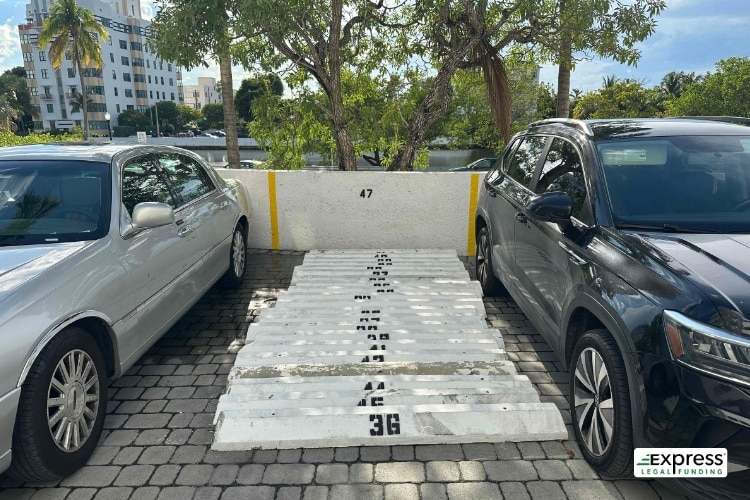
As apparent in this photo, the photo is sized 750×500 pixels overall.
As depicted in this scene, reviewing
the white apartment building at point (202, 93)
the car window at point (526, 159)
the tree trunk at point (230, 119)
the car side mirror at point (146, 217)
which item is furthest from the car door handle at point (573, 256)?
the white apartment building at point (202, 93)

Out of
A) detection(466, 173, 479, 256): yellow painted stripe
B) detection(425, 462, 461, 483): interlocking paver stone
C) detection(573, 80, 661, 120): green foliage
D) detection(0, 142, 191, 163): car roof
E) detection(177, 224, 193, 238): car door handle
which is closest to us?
detection(425, 462, 461, 483): interlocking paver stone

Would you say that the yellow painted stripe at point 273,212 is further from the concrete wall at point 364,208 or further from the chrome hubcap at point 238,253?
the chrome hubcap at point 238,253

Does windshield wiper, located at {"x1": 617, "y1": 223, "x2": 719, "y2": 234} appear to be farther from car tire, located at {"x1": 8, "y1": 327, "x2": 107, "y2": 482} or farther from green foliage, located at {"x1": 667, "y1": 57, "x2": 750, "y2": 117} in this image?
green foliage, located at {"x1": 667, "y1": 57, "x2": 750, "y2": 117}

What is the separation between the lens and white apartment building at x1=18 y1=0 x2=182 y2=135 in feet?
266

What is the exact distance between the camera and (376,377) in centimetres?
372

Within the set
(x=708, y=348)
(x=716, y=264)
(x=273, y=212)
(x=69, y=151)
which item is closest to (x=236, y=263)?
(x=273, y=212)

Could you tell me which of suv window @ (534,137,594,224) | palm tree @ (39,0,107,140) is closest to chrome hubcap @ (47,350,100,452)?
suv window @ (534,137,594,224)

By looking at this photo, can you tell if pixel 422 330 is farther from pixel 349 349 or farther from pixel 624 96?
pixel 624 96

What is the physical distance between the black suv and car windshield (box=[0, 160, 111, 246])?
120 inches

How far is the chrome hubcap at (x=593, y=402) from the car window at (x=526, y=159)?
1987 mm

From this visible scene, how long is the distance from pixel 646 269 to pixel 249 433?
Result: 2.40 meters

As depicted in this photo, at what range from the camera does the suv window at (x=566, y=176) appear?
134 inches

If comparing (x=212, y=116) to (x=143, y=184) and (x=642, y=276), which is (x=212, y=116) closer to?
(x=143, y=184)

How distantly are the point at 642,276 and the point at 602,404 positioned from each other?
73cm
